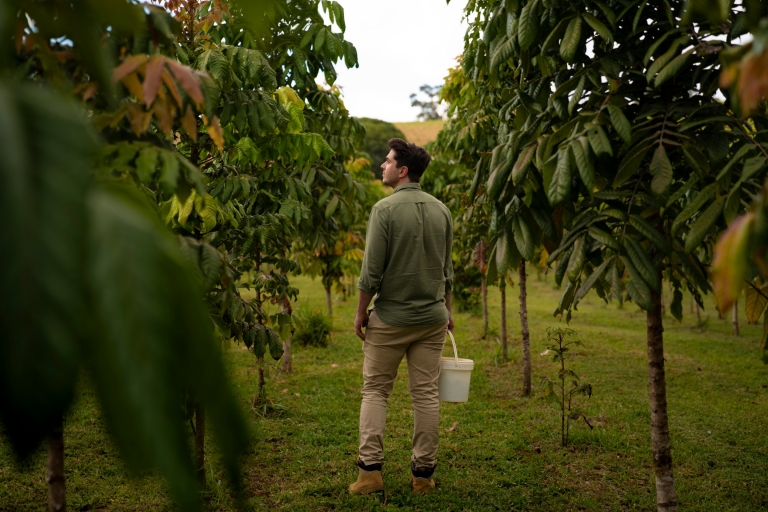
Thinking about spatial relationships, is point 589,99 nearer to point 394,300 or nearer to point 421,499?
point 394,300

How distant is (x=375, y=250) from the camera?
135 inches

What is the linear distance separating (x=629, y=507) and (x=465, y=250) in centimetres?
509

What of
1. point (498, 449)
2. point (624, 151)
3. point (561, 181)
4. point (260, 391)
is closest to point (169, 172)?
point (561, 181)

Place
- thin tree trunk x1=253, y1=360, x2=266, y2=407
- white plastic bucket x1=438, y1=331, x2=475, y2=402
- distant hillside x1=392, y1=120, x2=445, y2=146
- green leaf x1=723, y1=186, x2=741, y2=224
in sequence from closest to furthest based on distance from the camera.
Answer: green leaf x1=723, y1=186, x2=741, y2=224 → white plastic bucket x1=438, y1=331, x2=475, y2=402 → thin tree trunk x1=253, y1=360, x2=266, y2=407 → distant hillside x1=392, y1=120, x2=445, y2=146

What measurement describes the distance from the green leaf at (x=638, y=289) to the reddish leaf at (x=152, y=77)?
63.9 inches

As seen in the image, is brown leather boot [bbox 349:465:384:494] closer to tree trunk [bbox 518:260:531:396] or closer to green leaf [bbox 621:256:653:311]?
green leaf [bbox 621:256:653:311]

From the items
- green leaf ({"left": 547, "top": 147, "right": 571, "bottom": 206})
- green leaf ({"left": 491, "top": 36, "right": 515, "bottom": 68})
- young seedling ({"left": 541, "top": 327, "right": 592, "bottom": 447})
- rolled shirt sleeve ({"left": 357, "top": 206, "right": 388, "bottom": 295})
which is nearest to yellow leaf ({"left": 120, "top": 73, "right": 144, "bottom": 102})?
green leaf ({"left": 547, "top": 147, "right": 571, "bottom": 206})

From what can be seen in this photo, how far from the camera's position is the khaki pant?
3510 millimetres

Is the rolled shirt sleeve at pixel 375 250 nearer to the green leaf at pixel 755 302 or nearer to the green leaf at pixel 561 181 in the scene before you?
the green leaf at pixel 561 181

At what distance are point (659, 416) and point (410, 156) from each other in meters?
1.93

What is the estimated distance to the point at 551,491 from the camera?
11.6 feet

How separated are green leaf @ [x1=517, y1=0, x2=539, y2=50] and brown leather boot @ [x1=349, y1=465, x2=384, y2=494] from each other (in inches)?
95.2

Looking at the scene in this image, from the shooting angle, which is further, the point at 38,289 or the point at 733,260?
the point at 733,260

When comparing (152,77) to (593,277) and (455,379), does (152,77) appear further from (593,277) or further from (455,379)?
(455,379)
